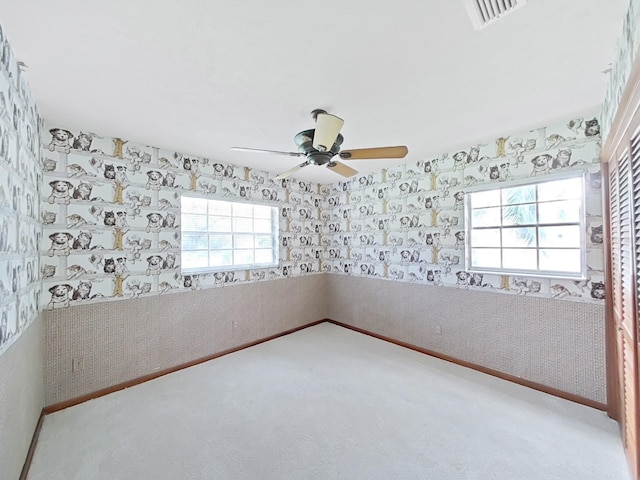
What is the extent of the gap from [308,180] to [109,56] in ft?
10.7

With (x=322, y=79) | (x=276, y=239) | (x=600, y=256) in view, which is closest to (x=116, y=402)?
(x=276, y=239)

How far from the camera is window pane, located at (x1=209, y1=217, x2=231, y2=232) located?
3691mm

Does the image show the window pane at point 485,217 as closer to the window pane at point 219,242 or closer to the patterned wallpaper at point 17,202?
the window pane at point 219,242

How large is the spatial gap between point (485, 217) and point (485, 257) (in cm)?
46

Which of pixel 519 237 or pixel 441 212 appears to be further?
pixel 441 212

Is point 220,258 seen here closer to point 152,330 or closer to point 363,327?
point 152,330

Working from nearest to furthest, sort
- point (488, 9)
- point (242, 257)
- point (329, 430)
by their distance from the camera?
1. point (488, 9)
2. point (329, 430)
3. point (242, 257)

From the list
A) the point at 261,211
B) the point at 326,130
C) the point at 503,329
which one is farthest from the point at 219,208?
the point at 503,329

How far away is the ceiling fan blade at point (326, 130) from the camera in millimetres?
1857

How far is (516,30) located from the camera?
1.45 meters

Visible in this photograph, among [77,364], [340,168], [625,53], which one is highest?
[625,53]

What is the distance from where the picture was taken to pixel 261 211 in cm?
425

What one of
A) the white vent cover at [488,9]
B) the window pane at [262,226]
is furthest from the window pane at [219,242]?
the white vent cover at [488,9]

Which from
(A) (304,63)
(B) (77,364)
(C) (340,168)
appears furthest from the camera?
(C) (340,168)
